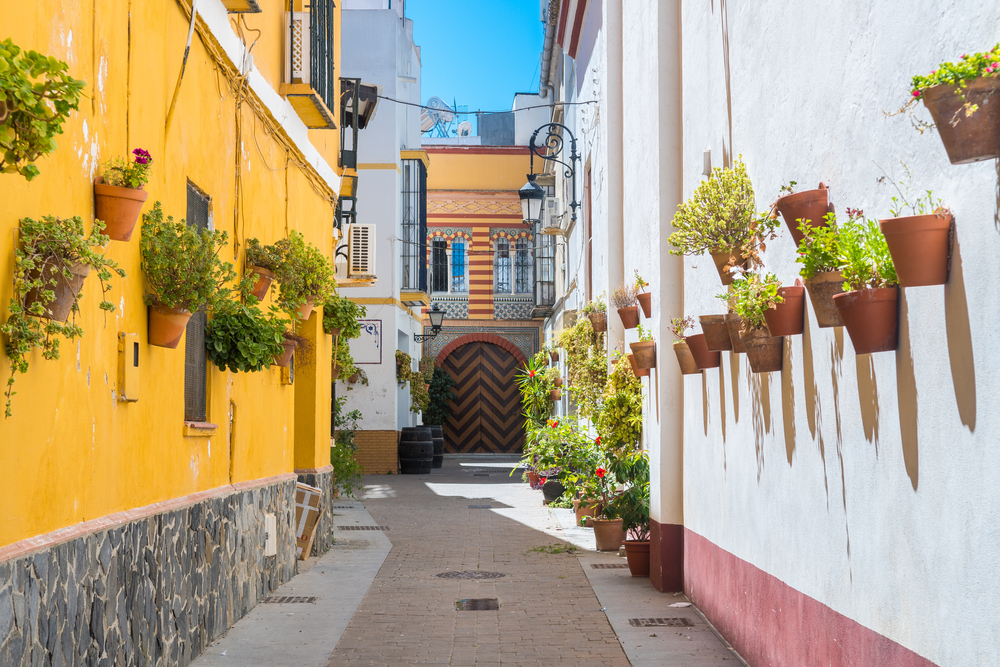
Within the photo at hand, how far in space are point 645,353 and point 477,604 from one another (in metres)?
2.62

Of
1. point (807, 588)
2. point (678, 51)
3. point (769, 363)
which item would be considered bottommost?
point (807, 588)

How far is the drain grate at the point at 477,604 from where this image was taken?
25.5 ft

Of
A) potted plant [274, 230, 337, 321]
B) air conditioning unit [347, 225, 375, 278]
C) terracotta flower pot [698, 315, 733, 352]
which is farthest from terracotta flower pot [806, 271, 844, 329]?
air conditioning unit [347, 225, 375, 278]

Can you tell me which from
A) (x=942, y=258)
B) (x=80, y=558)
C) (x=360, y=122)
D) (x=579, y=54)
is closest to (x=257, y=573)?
(x=80, y=558)

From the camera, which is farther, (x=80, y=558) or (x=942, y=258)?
(x=80, y=558)

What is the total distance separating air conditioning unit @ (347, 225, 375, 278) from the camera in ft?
44.5

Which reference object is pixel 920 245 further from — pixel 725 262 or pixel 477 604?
pixel 477 604

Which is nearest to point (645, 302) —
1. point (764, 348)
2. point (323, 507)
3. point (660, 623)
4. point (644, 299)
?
point (644, 299)

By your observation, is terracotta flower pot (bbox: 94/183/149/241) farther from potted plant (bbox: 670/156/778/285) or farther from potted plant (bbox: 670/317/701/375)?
potted plant (bbox: 670/317/701/375)

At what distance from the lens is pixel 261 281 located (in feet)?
25.1

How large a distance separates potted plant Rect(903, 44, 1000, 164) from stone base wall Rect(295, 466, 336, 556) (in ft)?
27.3

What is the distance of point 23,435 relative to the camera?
3736 millimetres

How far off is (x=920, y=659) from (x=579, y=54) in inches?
589

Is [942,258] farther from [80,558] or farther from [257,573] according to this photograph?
[257,573]
